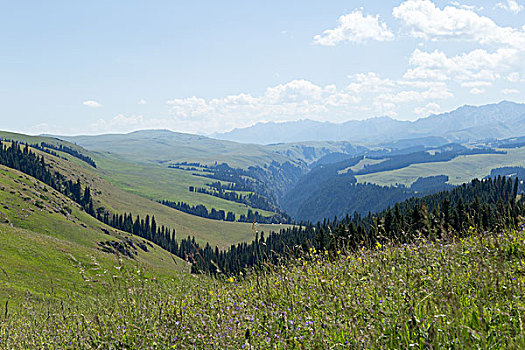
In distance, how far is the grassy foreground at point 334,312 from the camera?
4547mm

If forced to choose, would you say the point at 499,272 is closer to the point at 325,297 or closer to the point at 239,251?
the point at 325,297

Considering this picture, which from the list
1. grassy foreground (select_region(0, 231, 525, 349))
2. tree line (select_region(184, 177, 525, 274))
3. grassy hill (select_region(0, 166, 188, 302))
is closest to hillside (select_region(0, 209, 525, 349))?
grassy foreground (select_region(0, 231, 525, 349))

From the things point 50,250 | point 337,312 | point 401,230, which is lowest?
point 50,250

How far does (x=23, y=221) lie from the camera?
102062 mm

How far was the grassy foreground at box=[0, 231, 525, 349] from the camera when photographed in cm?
455

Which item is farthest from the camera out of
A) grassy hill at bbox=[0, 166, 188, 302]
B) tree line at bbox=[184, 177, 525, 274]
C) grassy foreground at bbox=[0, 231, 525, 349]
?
grassy hill at bbox=[0, 166, 188, 302]

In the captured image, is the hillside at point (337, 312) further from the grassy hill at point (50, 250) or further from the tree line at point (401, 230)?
the grassy hill at point (50, 250)

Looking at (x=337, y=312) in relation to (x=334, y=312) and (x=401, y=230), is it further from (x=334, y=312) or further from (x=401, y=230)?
(x=401, y=230)

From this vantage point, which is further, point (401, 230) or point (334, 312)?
point (401, 230)

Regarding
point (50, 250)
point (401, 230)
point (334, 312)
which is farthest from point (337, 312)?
point (50, 250)

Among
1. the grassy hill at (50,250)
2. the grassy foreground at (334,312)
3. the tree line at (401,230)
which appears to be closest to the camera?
the grassy foreground at (334,312)

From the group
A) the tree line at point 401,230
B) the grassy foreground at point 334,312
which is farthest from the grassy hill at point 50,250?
the tree line at point 401,230

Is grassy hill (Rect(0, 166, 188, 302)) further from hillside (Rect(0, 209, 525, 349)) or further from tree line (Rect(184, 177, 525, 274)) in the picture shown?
tree line (Rect(184, 177, 525, 274))

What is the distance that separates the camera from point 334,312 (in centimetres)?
572
